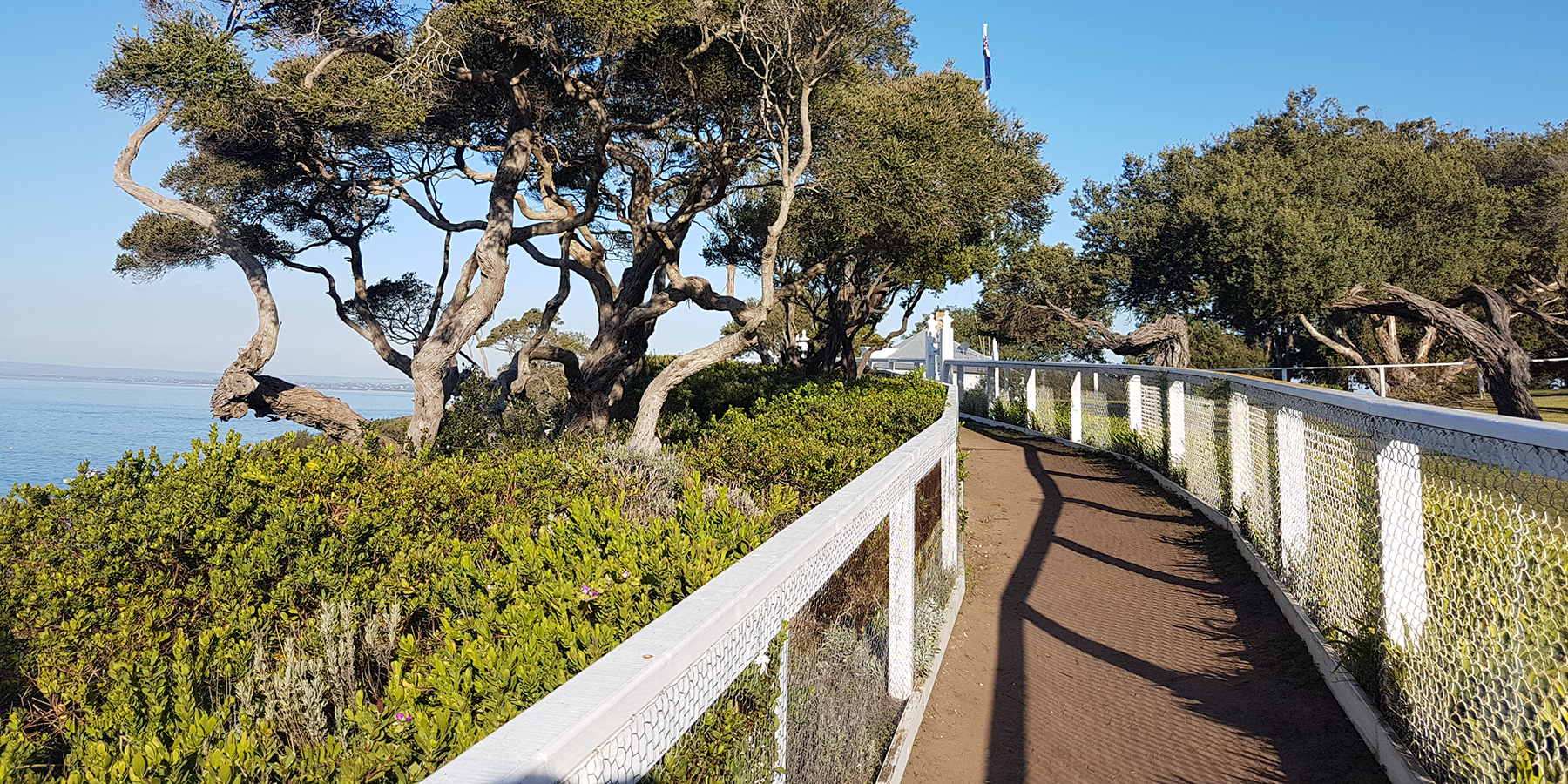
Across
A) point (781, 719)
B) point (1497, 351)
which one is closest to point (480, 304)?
point (781, 719)

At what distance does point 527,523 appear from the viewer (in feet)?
14.1

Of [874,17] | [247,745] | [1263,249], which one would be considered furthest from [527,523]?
[1263,249]

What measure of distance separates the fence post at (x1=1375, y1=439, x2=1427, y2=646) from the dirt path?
1.97 feet

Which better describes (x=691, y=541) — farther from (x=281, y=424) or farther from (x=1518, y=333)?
(x=1518, y=333)

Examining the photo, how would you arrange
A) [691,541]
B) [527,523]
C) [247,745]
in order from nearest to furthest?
[247,745] → [691,541] → [527,523]

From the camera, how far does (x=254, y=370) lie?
1095 centimetres

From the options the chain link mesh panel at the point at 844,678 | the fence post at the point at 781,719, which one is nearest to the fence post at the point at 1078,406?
the chain link mesh panel at the point at 844,678

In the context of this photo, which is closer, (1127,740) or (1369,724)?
(1369,724)

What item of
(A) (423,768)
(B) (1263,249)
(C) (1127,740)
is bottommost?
(C) (1127,740)

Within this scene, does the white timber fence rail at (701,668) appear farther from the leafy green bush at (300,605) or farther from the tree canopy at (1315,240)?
the tree canopy at (1315,240)

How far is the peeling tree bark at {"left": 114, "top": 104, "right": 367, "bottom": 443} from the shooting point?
10.8 metres

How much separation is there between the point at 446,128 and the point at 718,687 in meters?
14.8

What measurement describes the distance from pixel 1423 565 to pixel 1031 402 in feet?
46.6

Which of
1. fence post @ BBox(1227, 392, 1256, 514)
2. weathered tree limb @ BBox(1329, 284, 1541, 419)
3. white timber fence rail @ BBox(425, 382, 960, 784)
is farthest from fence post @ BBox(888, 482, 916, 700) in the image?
weathered tree limb @ BBox(1329, 284, 1541, 419)
